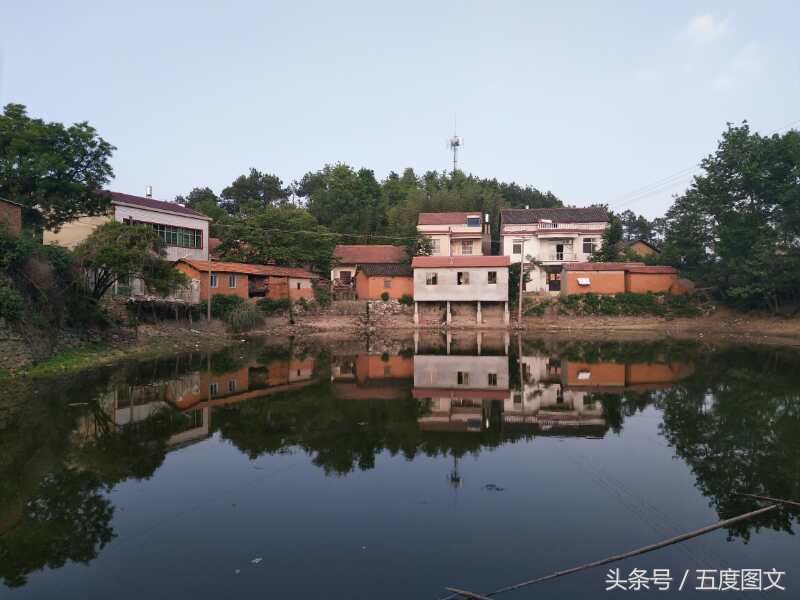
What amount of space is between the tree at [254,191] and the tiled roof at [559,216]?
32468mm

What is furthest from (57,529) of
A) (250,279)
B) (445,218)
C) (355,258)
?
(445,218)

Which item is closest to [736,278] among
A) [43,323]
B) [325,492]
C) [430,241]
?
[430,241]

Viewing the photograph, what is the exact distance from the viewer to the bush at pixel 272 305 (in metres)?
34.0

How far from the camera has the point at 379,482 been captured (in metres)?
8.49

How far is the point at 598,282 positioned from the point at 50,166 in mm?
31906

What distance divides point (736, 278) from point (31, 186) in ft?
122

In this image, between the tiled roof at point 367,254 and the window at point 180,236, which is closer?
the window at point 180,236

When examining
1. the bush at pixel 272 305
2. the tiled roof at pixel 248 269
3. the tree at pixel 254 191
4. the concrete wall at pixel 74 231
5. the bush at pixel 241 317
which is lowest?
the bush at pixel 241 317

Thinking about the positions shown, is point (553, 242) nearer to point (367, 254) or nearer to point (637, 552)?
point (367, 254)

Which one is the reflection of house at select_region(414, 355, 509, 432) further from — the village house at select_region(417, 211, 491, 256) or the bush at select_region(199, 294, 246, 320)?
the village house at select_region(417, 211, 491, 256)

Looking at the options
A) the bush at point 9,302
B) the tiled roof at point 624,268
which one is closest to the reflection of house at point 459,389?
the bush at point 9,302

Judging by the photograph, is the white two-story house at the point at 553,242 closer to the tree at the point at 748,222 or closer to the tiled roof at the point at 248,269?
the tree at the point at 748,222

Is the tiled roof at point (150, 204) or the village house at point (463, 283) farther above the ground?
the tiled roof at point (150, 204)

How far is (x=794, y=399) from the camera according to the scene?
44.8 feet
